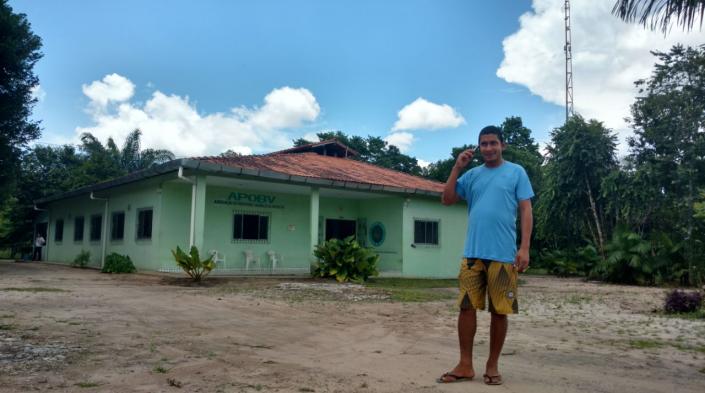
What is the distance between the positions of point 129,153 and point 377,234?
19.5 metres

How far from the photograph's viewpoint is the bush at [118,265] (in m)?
13.6

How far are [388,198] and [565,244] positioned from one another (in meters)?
10.0

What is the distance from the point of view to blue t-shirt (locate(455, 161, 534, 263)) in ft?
11.1

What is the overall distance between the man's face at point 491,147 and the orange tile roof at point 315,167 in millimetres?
9136

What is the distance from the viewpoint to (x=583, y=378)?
3486 mm

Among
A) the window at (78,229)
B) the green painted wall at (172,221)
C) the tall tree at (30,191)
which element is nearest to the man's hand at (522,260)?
the green painted wall at (172,221)

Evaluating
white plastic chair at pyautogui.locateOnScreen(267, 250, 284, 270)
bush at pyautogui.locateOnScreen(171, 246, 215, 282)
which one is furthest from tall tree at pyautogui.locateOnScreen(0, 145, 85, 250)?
bush at pyautogui.locateOnScreen(171, 246, 215, 282)

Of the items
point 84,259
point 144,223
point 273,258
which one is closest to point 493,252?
point 273,258

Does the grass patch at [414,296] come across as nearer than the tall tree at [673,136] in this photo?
Yes

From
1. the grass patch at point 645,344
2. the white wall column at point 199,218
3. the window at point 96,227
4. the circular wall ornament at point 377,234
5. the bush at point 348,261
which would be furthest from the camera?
the window at point 96,227

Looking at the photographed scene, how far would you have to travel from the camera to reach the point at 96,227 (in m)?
17.9

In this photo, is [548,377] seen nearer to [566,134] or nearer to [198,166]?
[198,166]

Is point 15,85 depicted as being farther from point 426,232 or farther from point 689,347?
point 689,347

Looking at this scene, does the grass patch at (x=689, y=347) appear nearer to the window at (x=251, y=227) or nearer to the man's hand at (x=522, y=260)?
the man's hand at (x=522, y=260)
